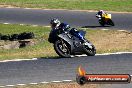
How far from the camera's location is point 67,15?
30.1m

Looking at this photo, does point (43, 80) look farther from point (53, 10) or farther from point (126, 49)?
point (53, 10)

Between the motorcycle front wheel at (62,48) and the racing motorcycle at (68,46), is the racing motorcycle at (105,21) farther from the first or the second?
the motorcycle front wheel at (62,48)

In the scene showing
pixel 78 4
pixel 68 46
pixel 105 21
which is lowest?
pixel 78 4

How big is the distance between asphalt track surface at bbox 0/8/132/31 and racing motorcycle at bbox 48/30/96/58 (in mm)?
9013

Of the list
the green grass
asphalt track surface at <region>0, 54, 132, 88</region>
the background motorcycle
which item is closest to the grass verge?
asphalt track surface at <region>0, 54, 132, 88</region>

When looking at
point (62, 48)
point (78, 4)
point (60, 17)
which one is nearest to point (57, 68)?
point (62, 48)

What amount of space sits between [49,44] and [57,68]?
6321mm

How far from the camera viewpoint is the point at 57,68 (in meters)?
14.2

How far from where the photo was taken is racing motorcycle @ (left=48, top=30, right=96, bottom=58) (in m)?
15.9

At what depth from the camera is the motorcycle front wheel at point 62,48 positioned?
15.9 metres

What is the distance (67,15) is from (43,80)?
691 inches

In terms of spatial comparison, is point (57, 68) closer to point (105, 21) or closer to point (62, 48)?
point (62, 48)

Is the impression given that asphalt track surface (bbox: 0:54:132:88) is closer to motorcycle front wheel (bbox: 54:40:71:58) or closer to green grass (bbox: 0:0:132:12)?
motorcycle front wheel (bbox: 54:40:71:58)

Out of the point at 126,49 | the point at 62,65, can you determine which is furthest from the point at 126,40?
the point at 62,65
